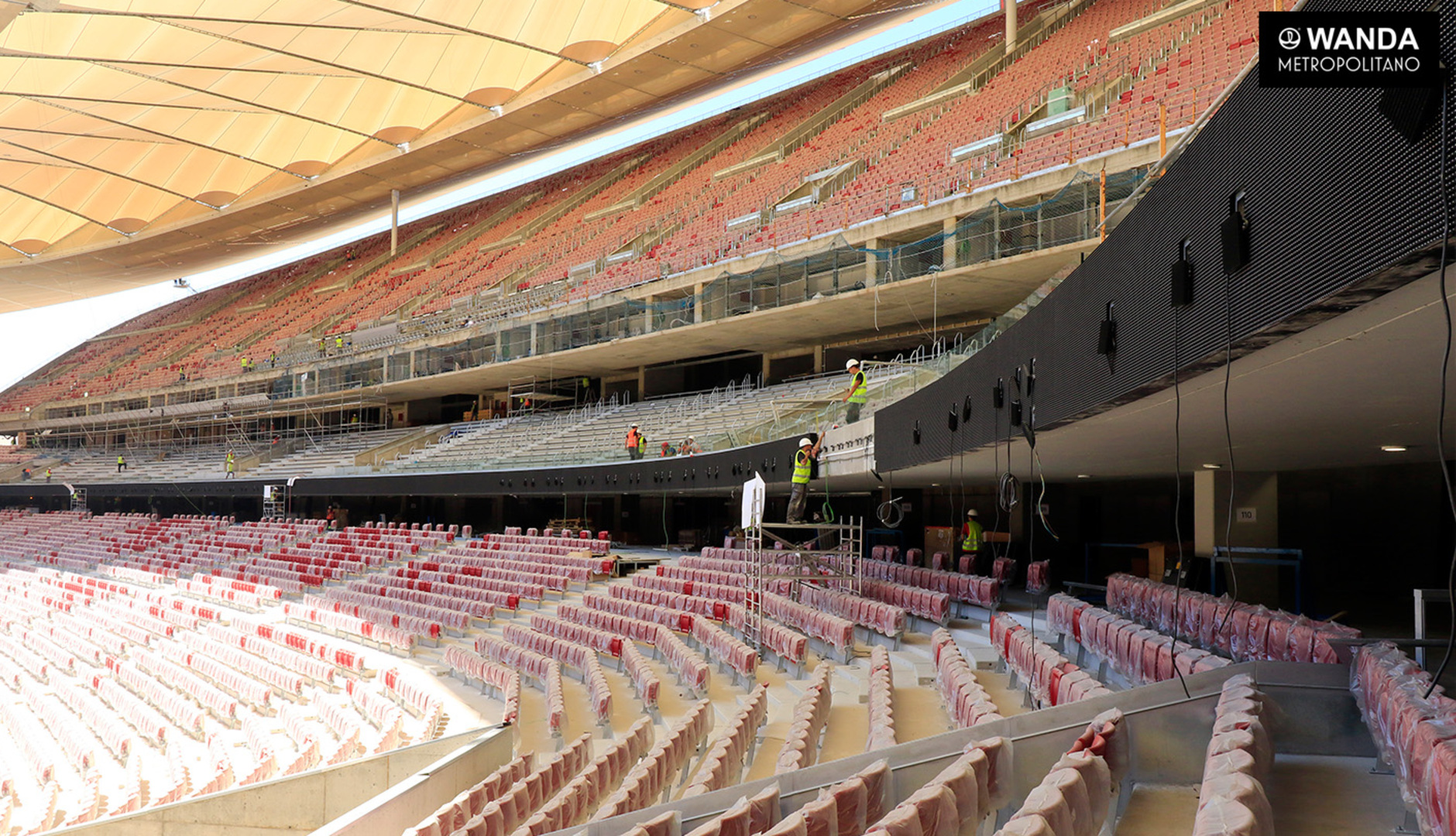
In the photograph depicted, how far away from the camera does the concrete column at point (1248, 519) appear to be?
1152 centimetres

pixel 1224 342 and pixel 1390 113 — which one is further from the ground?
pixel 1390 113

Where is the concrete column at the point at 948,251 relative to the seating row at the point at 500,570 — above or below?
above

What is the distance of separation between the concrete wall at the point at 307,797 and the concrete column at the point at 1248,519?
26.0ft

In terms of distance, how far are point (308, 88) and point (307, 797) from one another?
110 feet

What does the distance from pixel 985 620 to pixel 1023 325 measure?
6.37 metres

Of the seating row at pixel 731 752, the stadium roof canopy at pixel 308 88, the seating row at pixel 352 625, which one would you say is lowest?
the seating row at pixel 352 625

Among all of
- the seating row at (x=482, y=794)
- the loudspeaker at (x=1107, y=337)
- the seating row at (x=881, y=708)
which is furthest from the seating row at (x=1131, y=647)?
the seating row at (x=482, y=794)

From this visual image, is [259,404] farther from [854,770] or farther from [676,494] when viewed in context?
[854,770]

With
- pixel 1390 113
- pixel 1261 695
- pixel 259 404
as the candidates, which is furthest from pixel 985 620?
pixel 259 404

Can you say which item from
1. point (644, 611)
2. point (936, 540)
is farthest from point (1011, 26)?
point (644, 611)

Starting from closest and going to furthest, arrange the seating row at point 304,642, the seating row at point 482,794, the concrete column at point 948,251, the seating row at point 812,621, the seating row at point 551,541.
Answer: the seating row at point 482,794 → the seating row at point 812,621 → the seating row at point 304,642 → the concrete column at point 948,251 → the seating row at point 551,541

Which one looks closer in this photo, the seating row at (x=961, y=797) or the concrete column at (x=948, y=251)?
the seating row at (x=961, y=797)

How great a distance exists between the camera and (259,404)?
149 feet

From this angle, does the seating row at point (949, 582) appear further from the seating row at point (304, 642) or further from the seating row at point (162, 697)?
the seating row at point (162, 697)
